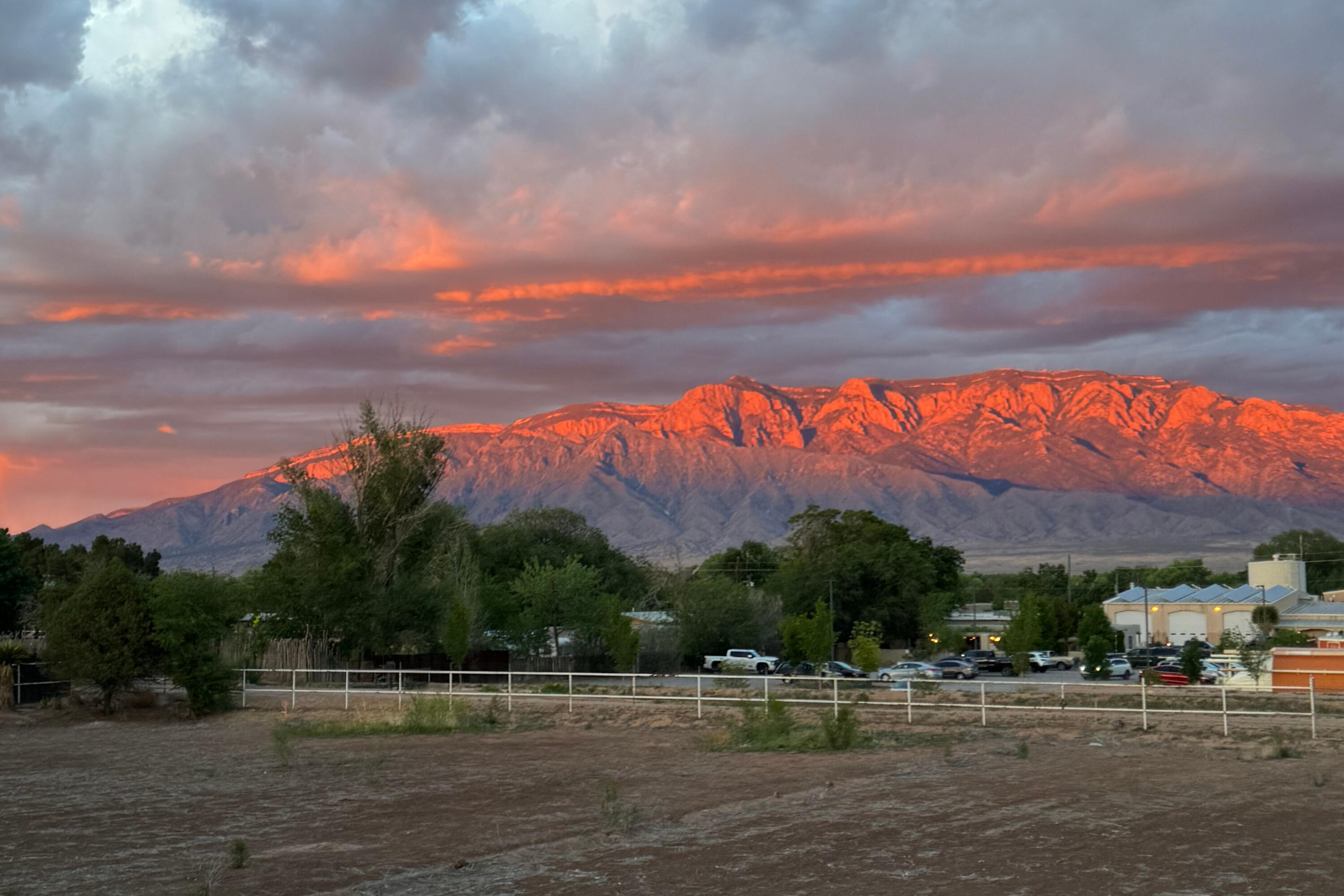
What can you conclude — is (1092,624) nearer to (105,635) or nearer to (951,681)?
(951,681)

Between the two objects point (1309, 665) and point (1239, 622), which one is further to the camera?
point (1239, 622)

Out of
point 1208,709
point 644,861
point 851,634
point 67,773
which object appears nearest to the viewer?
point 644,861

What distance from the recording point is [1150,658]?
241ft

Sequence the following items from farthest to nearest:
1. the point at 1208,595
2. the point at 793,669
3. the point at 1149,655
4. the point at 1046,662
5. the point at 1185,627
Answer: the point at 1208,595, the point at 1185,627, the point at 1149,655, the point at 1046,662, the point at 793,669

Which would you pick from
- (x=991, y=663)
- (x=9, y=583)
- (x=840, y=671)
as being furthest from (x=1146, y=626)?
(x=9, y=583)

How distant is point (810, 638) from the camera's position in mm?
62906

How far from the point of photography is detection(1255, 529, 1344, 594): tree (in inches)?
6048

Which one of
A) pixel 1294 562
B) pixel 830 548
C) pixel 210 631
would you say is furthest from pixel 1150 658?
pixel 210 631

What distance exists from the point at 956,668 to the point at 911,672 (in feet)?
19.7

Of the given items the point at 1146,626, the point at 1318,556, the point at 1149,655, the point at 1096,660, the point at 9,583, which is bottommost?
the point at 1149,655

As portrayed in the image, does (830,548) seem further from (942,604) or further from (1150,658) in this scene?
(1150,658)

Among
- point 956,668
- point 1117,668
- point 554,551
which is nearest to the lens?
point 956,668

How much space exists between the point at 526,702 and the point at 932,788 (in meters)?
20.5

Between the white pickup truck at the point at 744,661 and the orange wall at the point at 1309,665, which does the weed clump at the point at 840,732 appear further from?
the white pickup truck at the point at 744,661
